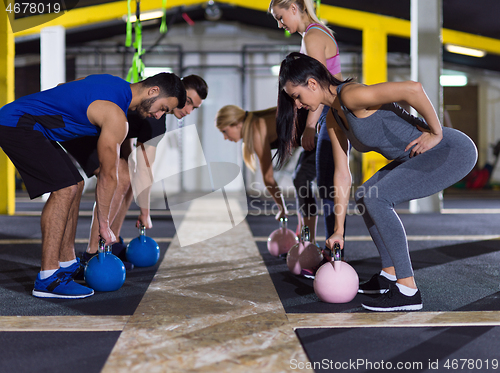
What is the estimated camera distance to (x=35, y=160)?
226 cm

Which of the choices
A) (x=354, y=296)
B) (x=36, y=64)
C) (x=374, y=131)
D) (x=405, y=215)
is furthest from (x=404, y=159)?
(x=36, y=64)

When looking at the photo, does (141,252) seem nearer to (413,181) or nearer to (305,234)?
(305,234)

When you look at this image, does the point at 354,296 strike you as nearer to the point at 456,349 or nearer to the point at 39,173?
the point at 456,349

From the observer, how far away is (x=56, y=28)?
8.39 meters

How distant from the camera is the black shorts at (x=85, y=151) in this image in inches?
111

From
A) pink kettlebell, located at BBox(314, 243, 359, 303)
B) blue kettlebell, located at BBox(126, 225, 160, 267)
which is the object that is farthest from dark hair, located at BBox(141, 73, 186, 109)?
pink kettlebell, located at BBox(314, 243, 359, 303)

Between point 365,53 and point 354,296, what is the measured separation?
8997 mm

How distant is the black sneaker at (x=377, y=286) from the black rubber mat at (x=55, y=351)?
127 centimetres

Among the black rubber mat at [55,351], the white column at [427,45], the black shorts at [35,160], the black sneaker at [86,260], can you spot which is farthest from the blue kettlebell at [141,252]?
the white column at [427,45]

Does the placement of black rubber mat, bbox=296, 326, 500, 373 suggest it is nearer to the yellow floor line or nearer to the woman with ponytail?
the woman with ponytail

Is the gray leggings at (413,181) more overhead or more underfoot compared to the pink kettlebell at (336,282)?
more overhead

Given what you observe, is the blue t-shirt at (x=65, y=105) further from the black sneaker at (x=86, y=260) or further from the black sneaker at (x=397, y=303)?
the black sneaker at (x=397, y=303)

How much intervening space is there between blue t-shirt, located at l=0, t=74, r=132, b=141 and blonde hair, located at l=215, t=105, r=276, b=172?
3.74 ft

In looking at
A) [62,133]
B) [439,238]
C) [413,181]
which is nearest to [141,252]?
[62,133]
